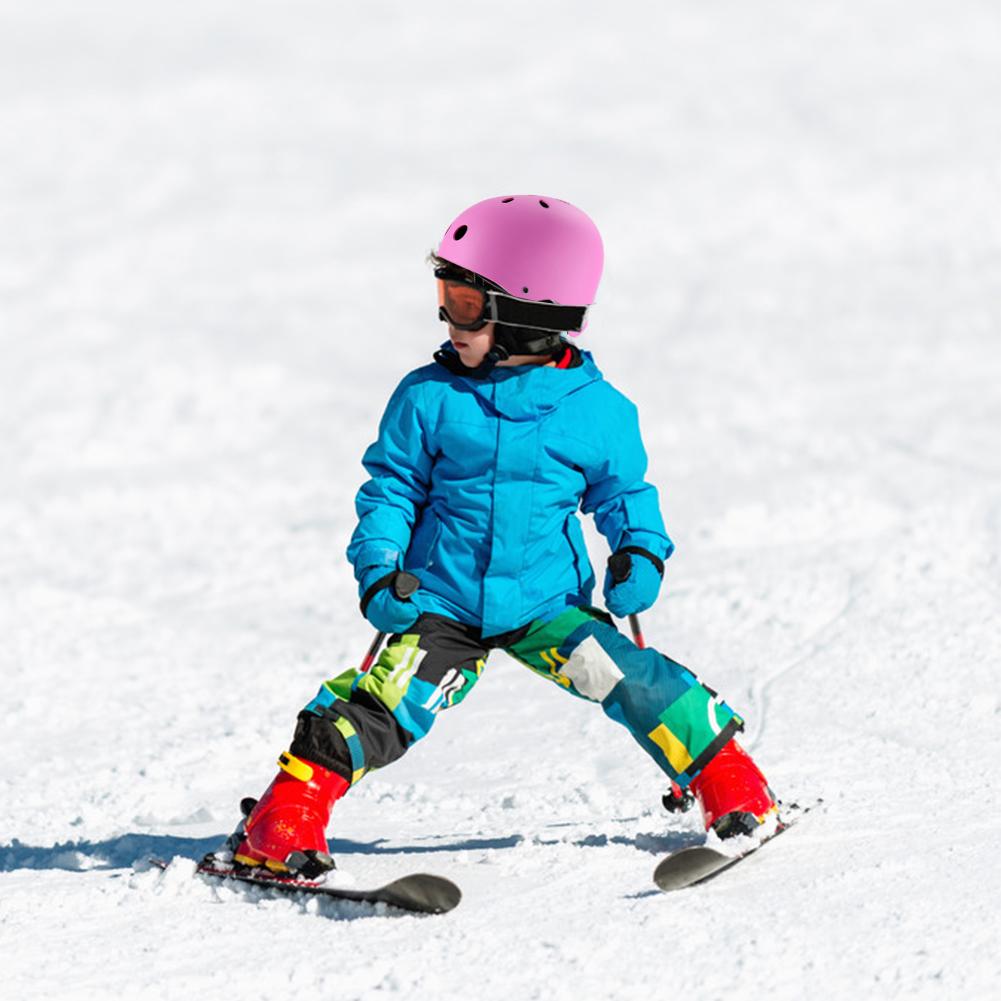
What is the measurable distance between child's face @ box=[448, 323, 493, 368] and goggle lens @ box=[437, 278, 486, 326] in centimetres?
2

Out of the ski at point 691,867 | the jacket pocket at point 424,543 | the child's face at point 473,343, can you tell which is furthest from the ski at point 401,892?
the child's face at point 473,343

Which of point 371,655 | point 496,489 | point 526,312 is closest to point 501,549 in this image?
point 496,489

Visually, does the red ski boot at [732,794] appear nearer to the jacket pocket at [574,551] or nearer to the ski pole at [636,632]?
the ski pole at [636,632]

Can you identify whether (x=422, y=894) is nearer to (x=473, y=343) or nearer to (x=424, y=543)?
(x=424, y=543)

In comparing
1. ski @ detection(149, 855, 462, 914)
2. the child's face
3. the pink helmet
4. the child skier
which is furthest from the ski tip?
the pink helmet

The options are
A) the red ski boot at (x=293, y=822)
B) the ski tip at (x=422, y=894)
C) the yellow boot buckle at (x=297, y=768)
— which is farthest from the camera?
the yellow boot buckle at (x=297, y=768)

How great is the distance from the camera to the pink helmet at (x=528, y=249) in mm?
3967

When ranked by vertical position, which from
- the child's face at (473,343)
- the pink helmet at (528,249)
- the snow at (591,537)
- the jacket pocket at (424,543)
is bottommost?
the snow at (591,537)

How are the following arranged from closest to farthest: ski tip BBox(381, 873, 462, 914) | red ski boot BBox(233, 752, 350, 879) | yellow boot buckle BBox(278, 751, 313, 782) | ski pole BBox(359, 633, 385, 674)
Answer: ski tip BBox(381, 873, 462, 914) → red ski boot BBox(233, 752, 350, 879) → yellow boot buckle BBox(278, 751, 313, 782) → ski pole BBox(359, 633, 385, 674)

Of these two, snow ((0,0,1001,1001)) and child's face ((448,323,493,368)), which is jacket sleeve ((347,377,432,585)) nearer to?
child's face ((448,323,493,368))

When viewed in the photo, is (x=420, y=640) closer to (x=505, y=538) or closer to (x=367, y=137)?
(x=505, y=538)

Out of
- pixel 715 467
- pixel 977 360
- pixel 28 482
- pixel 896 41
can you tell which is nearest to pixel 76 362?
pixel 28 482

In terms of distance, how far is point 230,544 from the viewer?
8.38 metres

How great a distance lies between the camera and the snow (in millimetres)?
3578
